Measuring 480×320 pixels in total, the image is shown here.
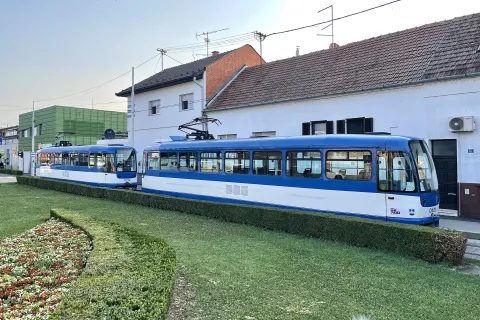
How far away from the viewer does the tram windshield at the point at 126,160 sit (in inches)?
895

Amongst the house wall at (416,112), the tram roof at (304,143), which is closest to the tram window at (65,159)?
→ the tram roof at (304,143)

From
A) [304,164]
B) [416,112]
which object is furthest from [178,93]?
[416,112]

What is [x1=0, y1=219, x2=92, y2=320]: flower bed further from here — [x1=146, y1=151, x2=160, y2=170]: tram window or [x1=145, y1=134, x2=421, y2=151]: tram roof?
[x1=146, y1=151, x2=160, y2=170]: tram window

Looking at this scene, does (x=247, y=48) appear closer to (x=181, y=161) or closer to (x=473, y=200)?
(x=181, y=161)

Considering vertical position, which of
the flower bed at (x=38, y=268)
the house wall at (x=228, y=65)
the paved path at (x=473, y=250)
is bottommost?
the paved path at (x=473, y=250)

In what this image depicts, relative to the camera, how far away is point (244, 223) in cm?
1238

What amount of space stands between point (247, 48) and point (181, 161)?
43.8 feet

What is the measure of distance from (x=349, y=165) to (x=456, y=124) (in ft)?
16.7

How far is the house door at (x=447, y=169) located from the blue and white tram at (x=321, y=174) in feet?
12.4

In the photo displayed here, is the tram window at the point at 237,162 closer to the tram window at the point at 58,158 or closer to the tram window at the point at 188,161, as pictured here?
the tram window at the point at 188,161

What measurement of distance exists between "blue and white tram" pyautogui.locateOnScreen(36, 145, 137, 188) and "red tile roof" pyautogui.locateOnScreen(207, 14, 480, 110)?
639 cm

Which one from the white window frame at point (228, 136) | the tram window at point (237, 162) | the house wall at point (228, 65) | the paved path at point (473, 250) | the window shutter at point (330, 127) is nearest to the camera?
the paved path at point (473, 250)

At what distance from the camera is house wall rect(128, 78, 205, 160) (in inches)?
999

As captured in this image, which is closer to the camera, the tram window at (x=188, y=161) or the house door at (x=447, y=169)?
the house door at (x=447, y=169)
